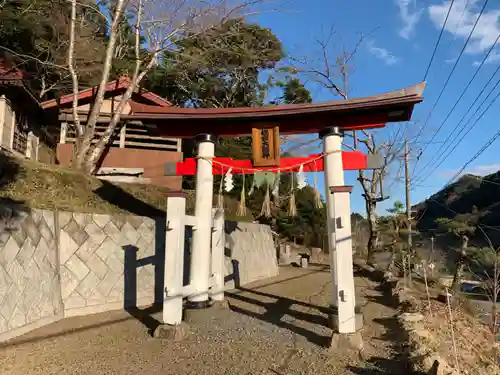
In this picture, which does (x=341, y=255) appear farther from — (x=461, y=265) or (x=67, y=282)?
(x=461, y=265)

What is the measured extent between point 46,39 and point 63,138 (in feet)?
20.0

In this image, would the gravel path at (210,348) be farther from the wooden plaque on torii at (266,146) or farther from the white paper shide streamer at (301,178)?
the wooden plaque on torii at (266,146)

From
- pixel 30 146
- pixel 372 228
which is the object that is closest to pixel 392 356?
pixel 372 228

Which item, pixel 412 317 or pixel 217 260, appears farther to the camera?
pixel 217 260

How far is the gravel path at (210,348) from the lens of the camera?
4.69 m

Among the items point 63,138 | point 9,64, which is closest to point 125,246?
point 63,138

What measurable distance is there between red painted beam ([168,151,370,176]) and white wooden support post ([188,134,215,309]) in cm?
26

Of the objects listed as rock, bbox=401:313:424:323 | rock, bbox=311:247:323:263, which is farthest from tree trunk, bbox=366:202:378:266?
rock, bbox=401:313:424:323

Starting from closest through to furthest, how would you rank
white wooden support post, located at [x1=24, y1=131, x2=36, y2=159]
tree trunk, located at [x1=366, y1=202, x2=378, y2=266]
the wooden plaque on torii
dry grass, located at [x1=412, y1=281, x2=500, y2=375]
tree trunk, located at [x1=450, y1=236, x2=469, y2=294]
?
1. dry grass, located at [x1=412, y1=281, x2=500, y2=375]
2. the wooden plaque on torii
3. tree trunk, located at [x1=450, y1=236, x2=469, y2=294]
4. white wooden support post, located at [x1=24, y1=131, x2=36, y2=159]
5. tree trunk, located at [x1=366, y1=202, x2=378, y2=266]

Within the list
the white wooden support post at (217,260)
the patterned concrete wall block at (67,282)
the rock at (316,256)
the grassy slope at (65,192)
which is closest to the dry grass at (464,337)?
the white wooden support post at (217,260)

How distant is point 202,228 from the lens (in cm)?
711

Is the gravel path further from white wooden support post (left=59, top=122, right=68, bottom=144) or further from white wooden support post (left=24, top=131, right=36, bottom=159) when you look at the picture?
white wooden support post (left=24, top=131, right=36, bottom=159)

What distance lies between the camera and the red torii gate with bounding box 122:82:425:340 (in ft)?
19.1

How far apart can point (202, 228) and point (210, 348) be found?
2261 millimetres
